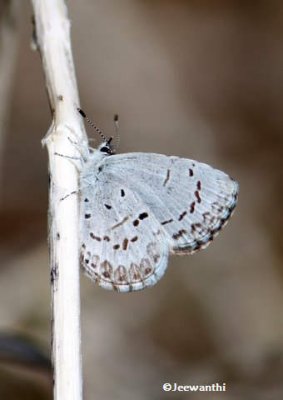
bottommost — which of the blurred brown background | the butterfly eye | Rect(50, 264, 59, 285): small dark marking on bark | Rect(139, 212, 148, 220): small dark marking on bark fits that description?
Rect(50, 264, 59, 285): small dark marking on bark

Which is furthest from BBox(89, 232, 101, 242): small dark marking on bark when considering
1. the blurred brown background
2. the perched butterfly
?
the blurred brown background

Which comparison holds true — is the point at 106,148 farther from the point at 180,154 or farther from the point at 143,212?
the point at 180,154

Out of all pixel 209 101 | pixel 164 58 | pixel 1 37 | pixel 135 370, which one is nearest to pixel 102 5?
pixel 164 58

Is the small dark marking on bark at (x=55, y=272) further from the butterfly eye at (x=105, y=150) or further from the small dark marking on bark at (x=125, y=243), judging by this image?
the butterfly eye at (x=105, y=150)

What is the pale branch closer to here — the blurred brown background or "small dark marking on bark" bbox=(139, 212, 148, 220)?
"small dark marking on bark" bbox=(139, 212, 148, 220)

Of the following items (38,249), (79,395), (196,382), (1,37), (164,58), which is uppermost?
(164,58)

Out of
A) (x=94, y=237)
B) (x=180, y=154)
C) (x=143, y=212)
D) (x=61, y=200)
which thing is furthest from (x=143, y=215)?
(x=180, y=154)

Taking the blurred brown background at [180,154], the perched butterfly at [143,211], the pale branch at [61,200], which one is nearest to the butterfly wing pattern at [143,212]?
the perched butterfly at [143,211]

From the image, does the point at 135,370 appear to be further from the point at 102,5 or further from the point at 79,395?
the point at 102,5
